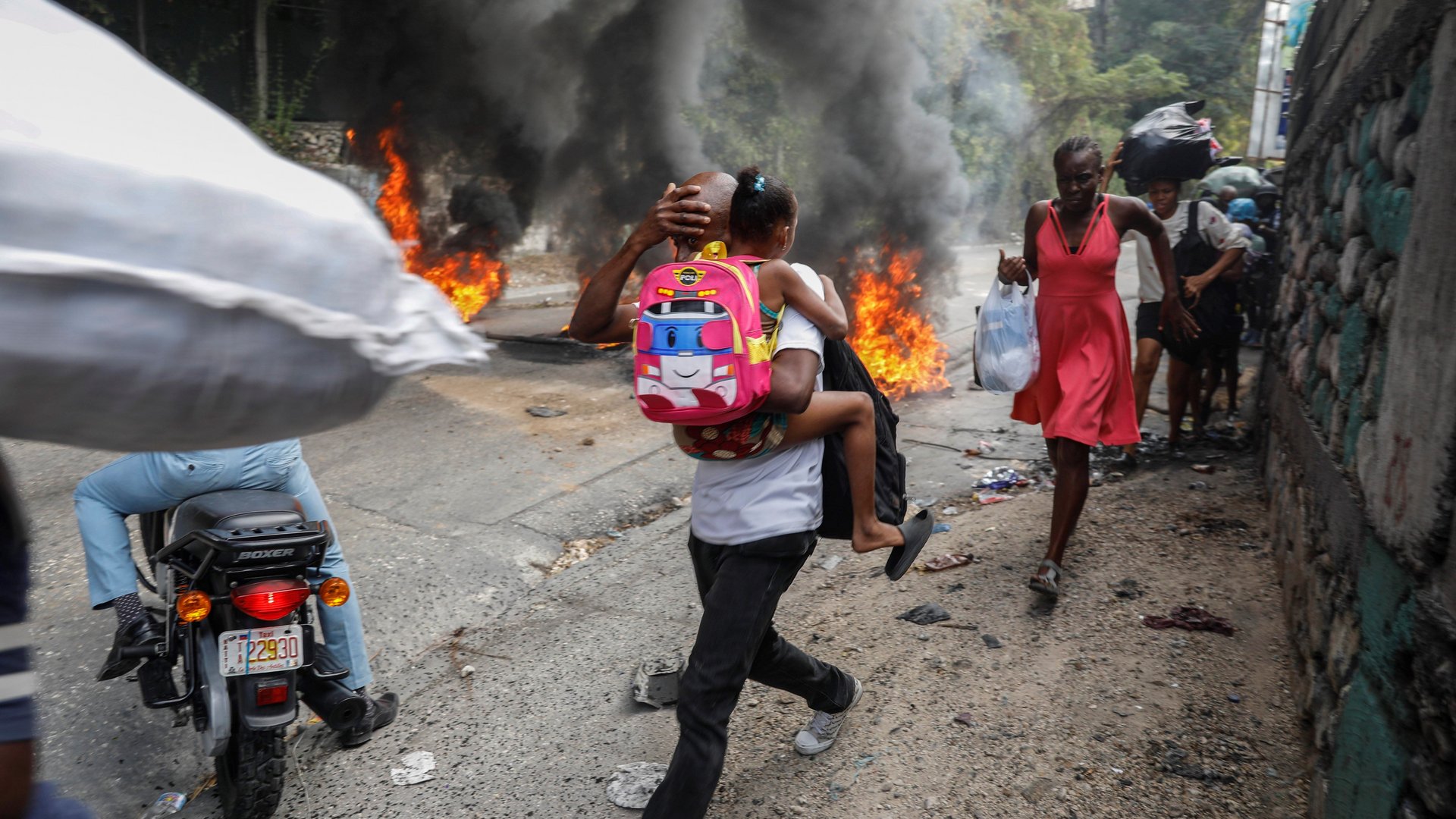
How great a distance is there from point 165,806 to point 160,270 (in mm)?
2700

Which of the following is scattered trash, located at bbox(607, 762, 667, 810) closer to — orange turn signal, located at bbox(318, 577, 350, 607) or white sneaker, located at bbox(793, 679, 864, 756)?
white sneaker, located at bbox(793, 679, 864, 756)

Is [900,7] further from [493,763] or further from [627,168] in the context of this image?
[493,763]

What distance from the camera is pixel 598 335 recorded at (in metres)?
2.92

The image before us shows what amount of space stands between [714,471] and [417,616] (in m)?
2.11

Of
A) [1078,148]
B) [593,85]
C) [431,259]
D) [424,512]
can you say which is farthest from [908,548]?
[593,85]

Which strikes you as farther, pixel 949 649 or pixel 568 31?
pixel 568 31

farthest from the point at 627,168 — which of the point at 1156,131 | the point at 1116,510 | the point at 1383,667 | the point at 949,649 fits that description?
the point at 1383,667

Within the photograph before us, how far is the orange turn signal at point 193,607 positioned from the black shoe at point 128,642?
276 millimetres

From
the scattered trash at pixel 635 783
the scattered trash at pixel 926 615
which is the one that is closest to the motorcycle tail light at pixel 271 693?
the scattered trash at pixel 635 783

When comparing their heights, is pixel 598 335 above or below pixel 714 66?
below

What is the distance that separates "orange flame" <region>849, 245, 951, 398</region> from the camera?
8547mm

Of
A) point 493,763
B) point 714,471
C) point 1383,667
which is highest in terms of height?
point 714,471

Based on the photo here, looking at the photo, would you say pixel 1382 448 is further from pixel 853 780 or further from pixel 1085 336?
pixel 1085 336

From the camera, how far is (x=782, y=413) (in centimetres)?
261
